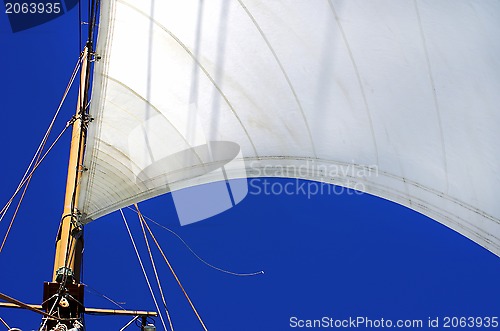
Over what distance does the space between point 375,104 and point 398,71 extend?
37cm

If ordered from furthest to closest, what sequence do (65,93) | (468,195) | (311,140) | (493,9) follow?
1. (65,93)
2. (311,140)
3. (468,195)
4. (493,9)

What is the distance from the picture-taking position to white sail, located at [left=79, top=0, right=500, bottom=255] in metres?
6.16

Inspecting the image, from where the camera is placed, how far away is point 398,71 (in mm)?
6430

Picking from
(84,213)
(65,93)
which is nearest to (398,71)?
(84,213)

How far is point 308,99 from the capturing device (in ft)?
23.0

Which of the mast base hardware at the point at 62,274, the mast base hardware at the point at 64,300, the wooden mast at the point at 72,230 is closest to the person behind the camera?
the mast base hardware at the point at 64,300

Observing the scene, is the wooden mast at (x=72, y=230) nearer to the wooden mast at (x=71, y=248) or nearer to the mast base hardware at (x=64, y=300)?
the wooden mast at (x=71, y=248)

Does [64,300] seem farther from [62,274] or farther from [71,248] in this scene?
[71,248]

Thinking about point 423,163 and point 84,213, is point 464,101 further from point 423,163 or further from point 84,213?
point 84,213

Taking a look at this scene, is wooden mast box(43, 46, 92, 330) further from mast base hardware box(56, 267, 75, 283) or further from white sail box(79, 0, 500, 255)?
white sail box(79, 0, 500, 255)

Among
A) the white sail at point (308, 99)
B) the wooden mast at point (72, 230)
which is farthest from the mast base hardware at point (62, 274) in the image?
the white sail at point (308, 99)

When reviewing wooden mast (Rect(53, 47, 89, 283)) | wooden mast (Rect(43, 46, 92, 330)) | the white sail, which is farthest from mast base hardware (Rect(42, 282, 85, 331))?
the white sail

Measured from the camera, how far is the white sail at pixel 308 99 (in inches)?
243

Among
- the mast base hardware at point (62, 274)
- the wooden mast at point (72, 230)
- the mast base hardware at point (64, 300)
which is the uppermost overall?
the wooden mast at point (72, 230)
